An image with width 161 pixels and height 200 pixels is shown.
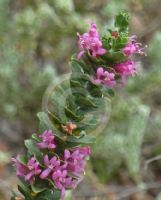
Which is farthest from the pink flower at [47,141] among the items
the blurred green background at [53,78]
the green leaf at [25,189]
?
the blurred green background at [53,78]

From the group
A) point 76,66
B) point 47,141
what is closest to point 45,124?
point 47,141

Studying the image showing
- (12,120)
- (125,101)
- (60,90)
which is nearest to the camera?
(60,90)

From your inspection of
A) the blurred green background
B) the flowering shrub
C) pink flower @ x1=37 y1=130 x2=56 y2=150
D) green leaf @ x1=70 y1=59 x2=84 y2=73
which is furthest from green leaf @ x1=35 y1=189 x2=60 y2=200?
the blurred green background

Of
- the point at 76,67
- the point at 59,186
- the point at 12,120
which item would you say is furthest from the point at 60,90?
the point at 12,120

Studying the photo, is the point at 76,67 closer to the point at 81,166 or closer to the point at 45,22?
the point at 81,166

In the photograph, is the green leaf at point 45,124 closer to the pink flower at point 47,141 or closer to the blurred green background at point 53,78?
the pink flower at point 47,141

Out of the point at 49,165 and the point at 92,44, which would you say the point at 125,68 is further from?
the point at 49,165

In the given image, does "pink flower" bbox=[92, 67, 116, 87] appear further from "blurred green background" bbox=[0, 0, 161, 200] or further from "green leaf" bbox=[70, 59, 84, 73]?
"blurred green background" bbox=[0, 0, 161, 200]
